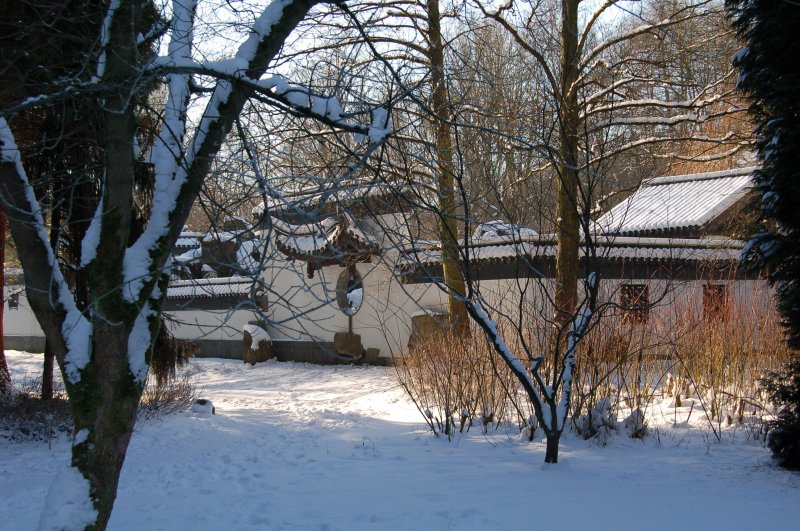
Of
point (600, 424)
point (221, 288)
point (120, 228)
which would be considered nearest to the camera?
point (120, 228)

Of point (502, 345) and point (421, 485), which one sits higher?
point (502, 345)

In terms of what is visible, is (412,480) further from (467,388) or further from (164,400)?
(164,400)

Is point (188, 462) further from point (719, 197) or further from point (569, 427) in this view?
point (719, 197)

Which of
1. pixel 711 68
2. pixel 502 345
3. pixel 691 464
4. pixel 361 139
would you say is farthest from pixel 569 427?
pixel 711 68

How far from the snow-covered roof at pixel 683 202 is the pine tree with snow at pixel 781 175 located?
8.69 m

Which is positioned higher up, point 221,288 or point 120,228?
point 221,288

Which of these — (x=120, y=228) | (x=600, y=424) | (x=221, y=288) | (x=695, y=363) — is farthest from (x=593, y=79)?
(x=221, y=288)

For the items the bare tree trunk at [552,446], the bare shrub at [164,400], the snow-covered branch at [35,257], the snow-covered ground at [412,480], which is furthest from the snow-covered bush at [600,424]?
the bare shrub at [164,400]

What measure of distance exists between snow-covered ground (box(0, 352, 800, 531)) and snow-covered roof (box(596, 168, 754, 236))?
8567 millimetres

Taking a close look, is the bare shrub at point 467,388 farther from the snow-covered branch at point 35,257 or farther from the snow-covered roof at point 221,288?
the snow-covered roof at point 221,288

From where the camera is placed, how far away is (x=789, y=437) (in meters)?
4.90

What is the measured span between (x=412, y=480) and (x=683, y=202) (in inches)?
501

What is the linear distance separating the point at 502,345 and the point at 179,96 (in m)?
2.95

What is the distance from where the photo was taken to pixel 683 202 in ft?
52.1
